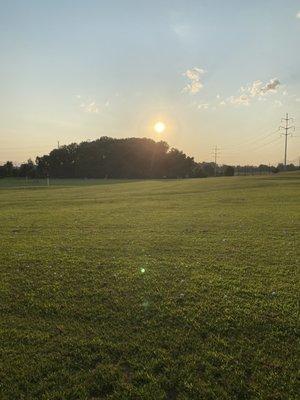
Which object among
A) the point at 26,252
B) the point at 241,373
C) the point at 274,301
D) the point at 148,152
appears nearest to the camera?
the point at 241,373

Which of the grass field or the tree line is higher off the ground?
the tree line

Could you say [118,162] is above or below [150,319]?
above

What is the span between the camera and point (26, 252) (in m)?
12.2

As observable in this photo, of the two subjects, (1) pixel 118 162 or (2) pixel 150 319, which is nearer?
(2) pixel 150 319

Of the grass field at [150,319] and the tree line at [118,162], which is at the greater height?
the tree line at [118,162]

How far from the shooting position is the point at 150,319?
711 cm

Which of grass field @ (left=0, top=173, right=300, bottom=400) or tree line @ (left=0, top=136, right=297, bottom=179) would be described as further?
tree line @ (left=0, top=136, right=297, bottom=179)

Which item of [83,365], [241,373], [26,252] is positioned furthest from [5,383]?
[26,252]

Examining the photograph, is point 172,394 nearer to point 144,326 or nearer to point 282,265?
point 144,326

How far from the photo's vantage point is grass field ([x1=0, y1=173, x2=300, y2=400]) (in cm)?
533

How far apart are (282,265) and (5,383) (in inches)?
285

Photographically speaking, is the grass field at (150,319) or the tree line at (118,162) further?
the tree line at (118,162)

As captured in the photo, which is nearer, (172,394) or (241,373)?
(172,394)

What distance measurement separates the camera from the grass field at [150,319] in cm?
533
